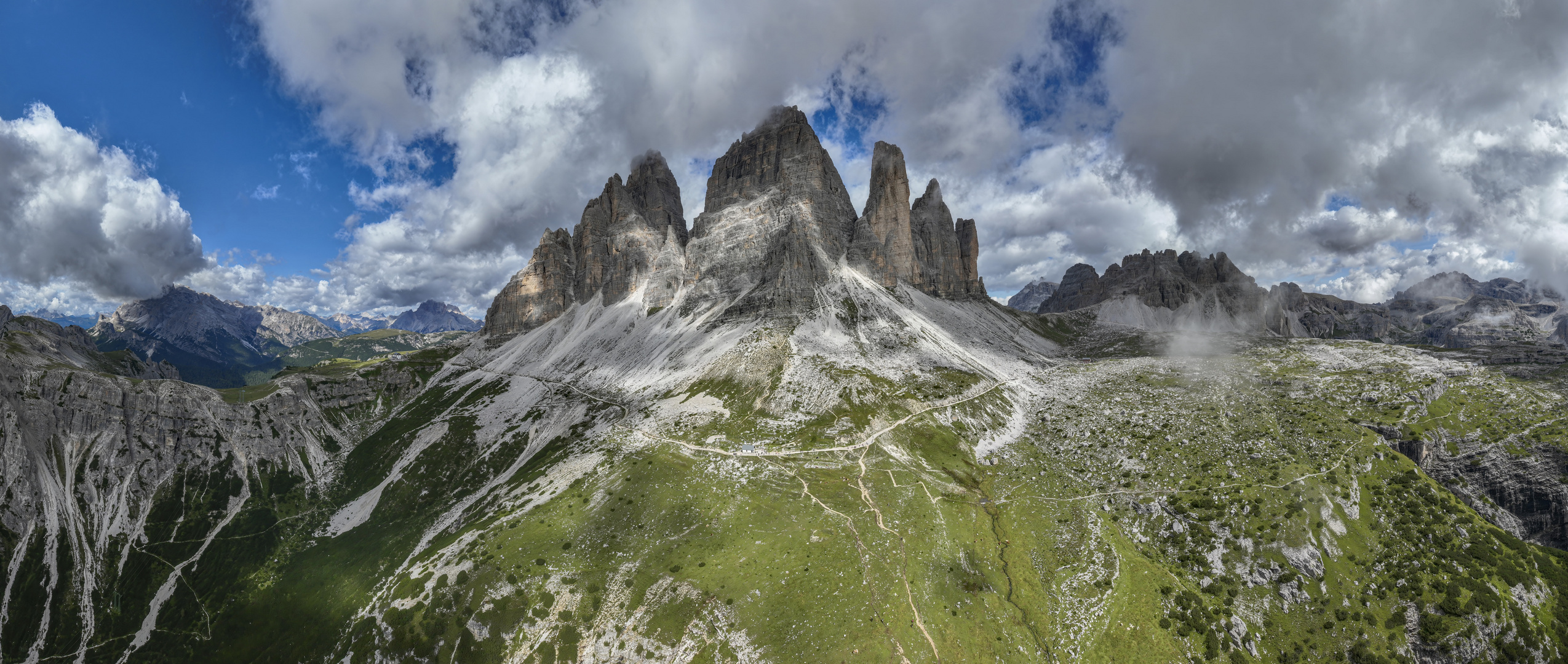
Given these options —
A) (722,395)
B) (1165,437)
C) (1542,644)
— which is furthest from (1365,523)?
(722,395)

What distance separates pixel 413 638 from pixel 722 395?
230ft

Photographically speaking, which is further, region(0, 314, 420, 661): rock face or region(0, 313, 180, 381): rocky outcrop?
region(0, 313, 180, 381): rocky outcrop

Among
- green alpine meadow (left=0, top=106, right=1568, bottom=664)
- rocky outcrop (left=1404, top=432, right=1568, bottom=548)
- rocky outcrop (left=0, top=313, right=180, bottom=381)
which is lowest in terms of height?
rocky outcrop (left=1404, top=432, right=1568, bottom=548)

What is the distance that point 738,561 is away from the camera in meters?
64.9

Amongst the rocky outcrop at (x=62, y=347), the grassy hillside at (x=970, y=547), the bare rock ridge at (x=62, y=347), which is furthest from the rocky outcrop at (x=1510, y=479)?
the bare rock ridge at (x=62, y=347)

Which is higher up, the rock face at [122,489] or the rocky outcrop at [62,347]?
the rocky outcrop at [62,347]

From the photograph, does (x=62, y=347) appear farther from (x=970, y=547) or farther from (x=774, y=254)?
(x=970, y=547)

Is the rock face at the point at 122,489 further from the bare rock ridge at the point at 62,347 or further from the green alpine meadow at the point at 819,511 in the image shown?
the bare rock ridge at the point at 62,347

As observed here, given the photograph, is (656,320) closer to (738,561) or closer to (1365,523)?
(738,561)

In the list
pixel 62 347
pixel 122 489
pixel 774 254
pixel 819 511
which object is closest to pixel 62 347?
pixel 62 347

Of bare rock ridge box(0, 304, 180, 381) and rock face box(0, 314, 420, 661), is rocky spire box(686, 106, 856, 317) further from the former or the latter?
bare rock ridge box(0, 304, 180, 381)

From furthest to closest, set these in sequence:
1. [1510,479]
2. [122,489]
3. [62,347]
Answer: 1. [62,347]
2. [122,489]
3. [1510,479]

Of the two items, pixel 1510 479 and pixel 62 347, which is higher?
pixel 62 347

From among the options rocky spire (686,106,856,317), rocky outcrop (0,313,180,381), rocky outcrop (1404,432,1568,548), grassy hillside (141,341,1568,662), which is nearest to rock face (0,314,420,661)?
rocky outcrop (0,313,180,381)
